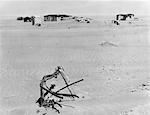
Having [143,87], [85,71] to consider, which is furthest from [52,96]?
[85,71]

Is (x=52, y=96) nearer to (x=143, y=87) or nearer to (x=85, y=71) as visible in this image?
(x=143, y=87)

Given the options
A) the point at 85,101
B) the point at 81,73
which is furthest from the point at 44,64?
the point at 85,101

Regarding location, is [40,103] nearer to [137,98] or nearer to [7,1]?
[137,98]

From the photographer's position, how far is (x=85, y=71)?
39.7 ft

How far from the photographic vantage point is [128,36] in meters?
20.7

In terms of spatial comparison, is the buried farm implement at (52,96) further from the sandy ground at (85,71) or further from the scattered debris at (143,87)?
Result: the scattered debris at (143,87)

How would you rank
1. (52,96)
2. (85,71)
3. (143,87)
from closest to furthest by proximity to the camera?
(52,96), (143,87), (85,71)

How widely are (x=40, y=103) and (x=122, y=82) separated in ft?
10.7

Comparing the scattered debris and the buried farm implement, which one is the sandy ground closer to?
the scattered debris

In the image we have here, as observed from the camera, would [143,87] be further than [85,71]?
No

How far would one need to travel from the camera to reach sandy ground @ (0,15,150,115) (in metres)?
8.55

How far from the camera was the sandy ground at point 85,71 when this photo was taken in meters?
8.55

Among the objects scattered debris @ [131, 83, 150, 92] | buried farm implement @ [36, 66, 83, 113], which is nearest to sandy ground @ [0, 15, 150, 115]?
scattered debris @ [131, 83, 150, 92]

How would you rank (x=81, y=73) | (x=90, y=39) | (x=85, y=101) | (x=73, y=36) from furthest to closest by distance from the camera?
(x=73, y=36), (x=90, y=39), (x=81, y=73), (x=85, y=101)
